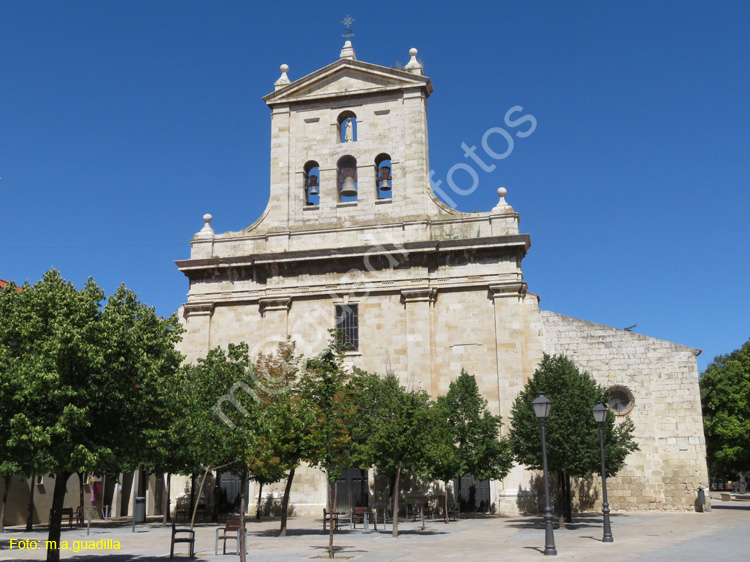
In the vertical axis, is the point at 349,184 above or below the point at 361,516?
above

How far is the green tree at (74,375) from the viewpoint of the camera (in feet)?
49.3

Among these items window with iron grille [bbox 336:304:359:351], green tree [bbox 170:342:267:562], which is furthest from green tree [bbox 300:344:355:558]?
window with iron grille [bbox 336:304:359:351]

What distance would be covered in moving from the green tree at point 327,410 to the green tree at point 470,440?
5115 millimetres

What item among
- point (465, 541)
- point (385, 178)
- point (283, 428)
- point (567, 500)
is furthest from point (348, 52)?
point (465, 541)

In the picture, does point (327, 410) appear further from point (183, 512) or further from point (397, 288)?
point (183, 512)

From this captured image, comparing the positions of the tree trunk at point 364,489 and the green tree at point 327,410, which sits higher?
the green tree at point 327,410

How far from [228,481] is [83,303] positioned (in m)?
19.9

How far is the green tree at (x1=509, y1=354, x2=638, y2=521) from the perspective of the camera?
26094 millimetres

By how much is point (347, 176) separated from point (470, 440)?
552 inches

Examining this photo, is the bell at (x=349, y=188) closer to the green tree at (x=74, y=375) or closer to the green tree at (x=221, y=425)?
the green tree at (x=221, y=425)

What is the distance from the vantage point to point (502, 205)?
113ft

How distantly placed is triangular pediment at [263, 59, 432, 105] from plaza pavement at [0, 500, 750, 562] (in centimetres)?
1991

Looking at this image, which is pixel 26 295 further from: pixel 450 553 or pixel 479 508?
pixel 479 508

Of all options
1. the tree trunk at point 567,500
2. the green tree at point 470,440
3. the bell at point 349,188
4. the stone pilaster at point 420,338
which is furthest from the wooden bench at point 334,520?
the bell at point 349,188
